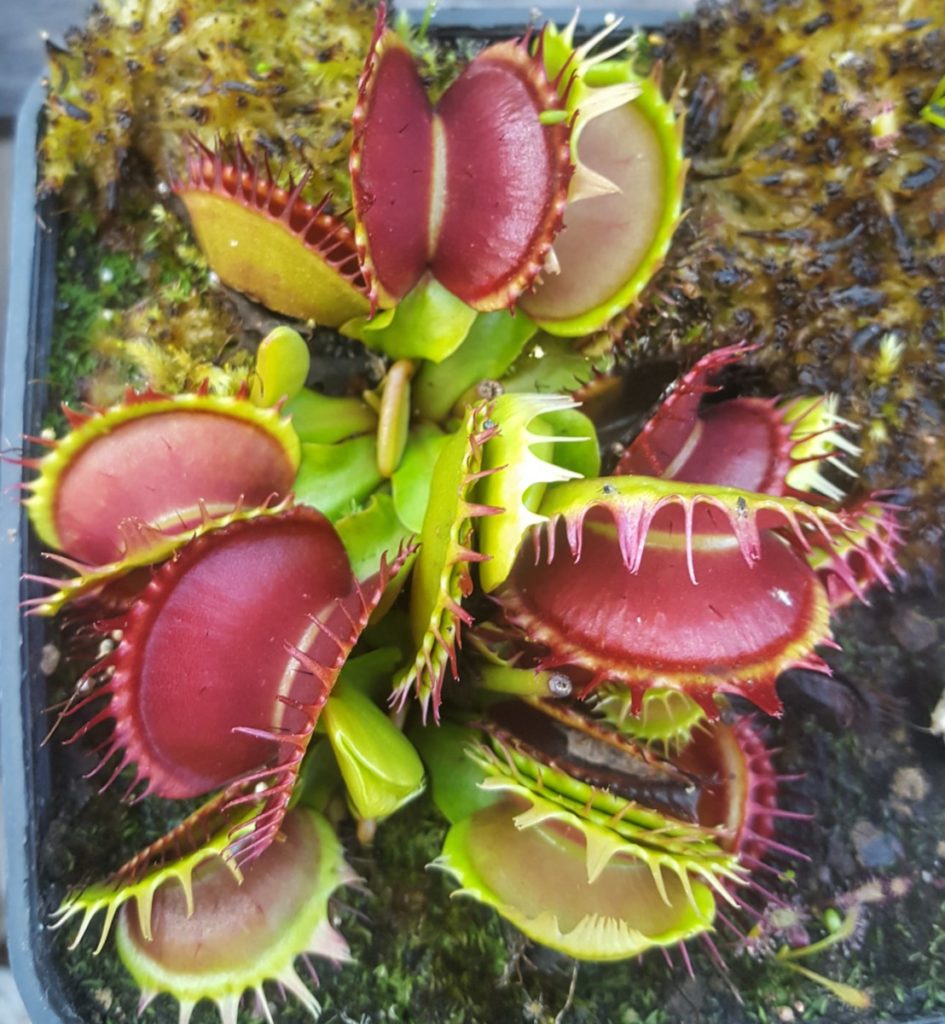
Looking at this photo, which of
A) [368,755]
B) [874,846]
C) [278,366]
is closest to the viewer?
[368,755]

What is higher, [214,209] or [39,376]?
[214,209]

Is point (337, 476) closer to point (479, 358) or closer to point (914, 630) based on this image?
point (479, 358)

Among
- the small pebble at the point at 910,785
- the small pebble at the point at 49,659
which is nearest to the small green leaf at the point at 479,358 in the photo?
the small pebble at the point at 49,659

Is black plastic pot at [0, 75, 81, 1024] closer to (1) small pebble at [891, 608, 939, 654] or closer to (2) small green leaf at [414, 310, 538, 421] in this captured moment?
(2) small green leaf at [414, 310, 538, 421]

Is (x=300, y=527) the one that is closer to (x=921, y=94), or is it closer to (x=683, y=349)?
(x=683, y=349)

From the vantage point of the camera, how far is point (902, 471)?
847 millimetres

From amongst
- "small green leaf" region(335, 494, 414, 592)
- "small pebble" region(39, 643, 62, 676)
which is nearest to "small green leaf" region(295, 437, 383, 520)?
"small green leaf" region(335, 494, 414, 592)

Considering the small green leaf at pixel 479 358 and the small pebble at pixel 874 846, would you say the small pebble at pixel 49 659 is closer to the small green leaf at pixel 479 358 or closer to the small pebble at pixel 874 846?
the small green leaf at pixel 479 358

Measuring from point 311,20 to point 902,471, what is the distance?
72 cm

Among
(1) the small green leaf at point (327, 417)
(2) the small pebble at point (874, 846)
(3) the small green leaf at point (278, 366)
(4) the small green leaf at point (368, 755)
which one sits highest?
(3) the small green leaf at point (278, 366)

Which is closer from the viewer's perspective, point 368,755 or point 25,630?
point 368,755

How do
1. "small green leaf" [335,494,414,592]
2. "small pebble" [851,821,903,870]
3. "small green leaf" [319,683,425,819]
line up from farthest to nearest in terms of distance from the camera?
"small pebble" [851,821,903,870], "small green leaf" [335,494,414,592], "small green leaf" [319,683,425,819]

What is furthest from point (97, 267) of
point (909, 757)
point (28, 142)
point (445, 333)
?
point (909, 757)

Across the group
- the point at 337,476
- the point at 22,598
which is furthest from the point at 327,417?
the point at 22,598
